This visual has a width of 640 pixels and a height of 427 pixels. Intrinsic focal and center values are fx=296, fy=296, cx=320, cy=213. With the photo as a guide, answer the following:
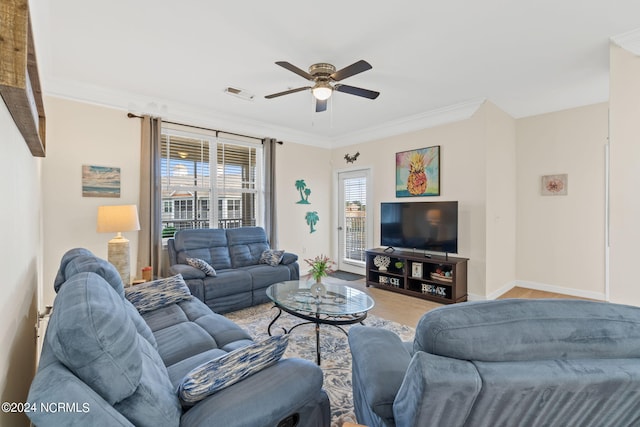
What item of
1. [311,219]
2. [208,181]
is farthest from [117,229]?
[311,219]

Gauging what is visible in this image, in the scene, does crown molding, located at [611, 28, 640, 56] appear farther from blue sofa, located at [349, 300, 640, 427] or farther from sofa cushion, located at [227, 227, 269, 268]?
sofa cushion, located at [227, 227, 269, 268]

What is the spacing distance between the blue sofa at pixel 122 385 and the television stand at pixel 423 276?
3170mm

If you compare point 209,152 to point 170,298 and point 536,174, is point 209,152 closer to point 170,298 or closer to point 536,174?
point 170,298

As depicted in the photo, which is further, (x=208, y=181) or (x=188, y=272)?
(x=208, y=181)

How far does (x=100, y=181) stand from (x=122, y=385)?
3529 millimetres

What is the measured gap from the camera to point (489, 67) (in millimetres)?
3047

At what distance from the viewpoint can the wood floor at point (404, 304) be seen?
11.6ft

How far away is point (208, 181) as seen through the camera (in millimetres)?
4602

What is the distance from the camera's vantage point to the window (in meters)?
4.25

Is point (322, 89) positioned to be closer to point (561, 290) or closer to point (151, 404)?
point (151, 404)

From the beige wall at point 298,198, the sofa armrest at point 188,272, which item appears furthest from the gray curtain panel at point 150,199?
the beige wall at point 298,198

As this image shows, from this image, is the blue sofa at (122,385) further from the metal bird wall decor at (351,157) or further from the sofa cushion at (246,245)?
the metal bird wall decor at (351,157)

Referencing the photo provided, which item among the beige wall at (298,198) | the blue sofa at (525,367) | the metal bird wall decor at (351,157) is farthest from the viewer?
the metal bird wall decor at (351,157)

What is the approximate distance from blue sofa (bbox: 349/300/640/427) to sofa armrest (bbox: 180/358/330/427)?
0.42 m
